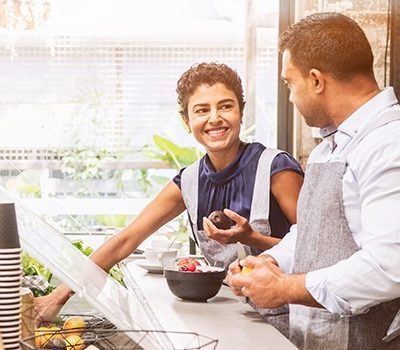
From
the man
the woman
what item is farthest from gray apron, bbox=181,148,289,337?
the man

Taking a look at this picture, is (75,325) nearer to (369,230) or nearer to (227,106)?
Answer: (369,230)

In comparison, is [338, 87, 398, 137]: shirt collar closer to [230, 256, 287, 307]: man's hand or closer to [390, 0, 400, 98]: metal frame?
[230, 256, 287, 307]: man's hand

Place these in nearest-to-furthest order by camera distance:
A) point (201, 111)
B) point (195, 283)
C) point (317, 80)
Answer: point (317, 80)
point (195, 283)
point (201, 111)

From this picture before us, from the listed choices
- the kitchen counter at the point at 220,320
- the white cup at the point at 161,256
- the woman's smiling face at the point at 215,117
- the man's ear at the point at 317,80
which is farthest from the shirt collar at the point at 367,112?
the white cup at the point at 161,256

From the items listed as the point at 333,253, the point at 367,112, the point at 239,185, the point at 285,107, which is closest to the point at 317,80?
the point at 367,112

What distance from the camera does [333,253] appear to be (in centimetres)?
248

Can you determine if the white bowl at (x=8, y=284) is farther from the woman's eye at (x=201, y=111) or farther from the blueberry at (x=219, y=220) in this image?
the woman's eye at (x=201, y=111)

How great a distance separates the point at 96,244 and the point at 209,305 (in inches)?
82.8

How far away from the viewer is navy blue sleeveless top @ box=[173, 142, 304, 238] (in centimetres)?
325

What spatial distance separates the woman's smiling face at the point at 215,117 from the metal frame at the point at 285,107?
123 cm

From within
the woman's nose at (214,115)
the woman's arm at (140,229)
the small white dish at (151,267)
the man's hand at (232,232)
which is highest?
the woman's nose at (214,115)

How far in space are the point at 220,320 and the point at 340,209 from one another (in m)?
0.44

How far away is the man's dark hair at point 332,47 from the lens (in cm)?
250

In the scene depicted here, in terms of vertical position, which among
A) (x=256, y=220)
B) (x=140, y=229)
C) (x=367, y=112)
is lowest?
(x=140, y=229)
